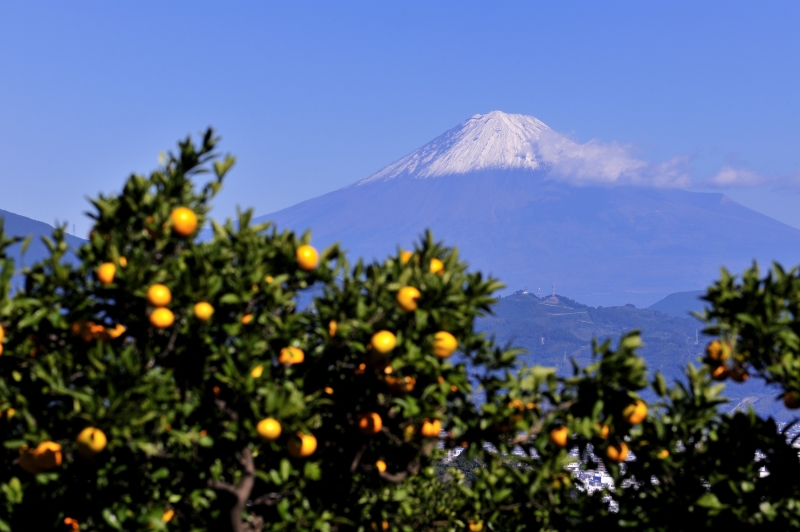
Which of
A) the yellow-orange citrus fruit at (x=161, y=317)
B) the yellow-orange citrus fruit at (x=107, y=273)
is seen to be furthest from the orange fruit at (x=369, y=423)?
the yellow-orange citrus fruit at (x=107, y=273)

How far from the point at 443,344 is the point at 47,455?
2952 millimetres

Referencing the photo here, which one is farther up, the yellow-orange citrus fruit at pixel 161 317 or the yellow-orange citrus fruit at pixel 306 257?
the yellow-orange citrus fruit at pixel 306 257

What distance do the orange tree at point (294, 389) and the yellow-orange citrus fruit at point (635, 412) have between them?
0.02 metres

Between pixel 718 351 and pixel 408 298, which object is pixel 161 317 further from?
pixel 718 351

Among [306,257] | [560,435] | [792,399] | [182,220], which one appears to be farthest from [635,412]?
[182,220]

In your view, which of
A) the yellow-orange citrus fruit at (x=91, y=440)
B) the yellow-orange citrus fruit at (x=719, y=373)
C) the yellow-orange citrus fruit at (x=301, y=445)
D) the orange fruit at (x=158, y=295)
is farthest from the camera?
the yellow-orange citrus fruit at (x=719, y=373)

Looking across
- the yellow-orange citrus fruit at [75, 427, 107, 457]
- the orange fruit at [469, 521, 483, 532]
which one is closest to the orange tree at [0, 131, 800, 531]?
the yellow-orange citrus fruit at [75, 427, 107, 457]

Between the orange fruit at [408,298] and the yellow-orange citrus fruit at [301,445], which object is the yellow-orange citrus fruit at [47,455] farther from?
the orange fruit at [408,298]

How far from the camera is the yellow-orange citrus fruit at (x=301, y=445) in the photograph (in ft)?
20.8

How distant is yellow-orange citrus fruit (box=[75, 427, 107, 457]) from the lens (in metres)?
5.81

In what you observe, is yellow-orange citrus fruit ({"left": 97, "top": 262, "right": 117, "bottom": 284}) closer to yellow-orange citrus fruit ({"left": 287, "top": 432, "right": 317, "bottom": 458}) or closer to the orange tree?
the orange tree

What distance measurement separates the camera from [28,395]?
6.47 m

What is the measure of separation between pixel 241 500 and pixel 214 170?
8.66ft

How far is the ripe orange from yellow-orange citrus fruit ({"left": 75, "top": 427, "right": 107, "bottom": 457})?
3.41m
